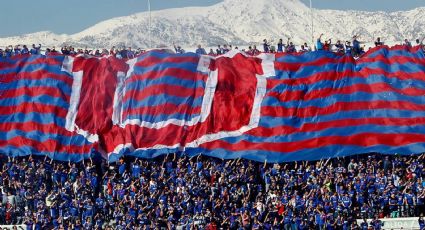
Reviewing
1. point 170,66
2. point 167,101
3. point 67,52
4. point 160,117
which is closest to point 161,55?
point 170,66

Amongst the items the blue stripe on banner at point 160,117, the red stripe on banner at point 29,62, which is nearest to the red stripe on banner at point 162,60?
the blue stripe on banner at point 160,117

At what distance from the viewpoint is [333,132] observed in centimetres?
4722

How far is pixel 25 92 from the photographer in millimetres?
50906

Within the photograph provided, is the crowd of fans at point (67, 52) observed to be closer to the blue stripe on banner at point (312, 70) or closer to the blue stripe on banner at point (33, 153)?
the blue stripe on banner at point (33, 153)

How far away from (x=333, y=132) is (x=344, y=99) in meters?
1.68

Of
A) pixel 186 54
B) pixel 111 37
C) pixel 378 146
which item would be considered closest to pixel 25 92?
pixel 186 54

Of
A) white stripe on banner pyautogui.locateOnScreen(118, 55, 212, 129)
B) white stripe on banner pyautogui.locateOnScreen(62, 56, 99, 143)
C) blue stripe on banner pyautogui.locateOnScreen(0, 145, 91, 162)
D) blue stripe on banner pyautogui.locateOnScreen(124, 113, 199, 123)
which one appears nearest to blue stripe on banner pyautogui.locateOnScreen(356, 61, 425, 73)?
white stripe on banner pyautogui.locateOnScreen(118, 55, 212, 129)

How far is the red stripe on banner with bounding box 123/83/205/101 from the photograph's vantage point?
1944 inches

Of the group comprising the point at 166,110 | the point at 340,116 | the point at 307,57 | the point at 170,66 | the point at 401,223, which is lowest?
the point at 401,223

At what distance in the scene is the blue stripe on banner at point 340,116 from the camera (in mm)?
47156

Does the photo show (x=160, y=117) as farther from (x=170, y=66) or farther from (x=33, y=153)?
(x=33, y=153)

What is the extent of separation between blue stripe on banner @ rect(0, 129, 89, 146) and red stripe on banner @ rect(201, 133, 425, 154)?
562 cm

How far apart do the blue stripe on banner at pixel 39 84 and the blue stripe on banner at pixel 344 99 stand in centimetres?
932

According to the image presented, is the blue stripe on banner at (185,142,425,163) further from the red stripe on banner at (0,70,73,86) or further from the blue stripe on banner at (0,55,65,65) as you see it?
the blue stripe on banner at (0,55,65,65)
